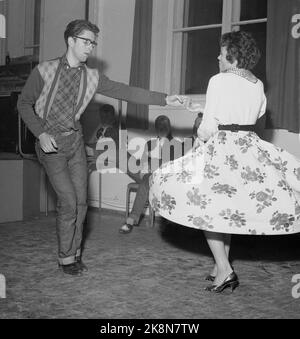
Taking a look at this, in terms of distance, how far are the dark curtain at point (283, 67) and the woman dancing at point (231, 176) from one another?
131 centimetres

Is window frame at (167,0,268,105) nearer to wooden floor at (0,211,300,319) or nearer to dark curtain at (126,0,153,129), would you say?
dark curtain at (126,0,153,129)

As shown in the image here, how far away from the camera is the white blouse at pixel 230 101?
239cm

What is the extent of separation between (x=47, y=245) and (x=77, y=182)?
39.7 inches

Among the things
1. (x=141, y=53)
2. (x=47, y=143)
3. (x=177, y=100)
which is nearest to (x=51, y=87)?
(x=47, y=143)

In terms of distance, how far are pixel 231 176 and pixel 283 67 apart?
1.83m

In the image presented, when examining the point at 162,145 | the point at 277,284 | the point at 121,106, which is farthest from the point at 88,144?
the point at 277,284

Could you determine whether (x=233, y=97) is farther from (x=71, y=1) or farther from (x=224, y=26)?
(x=71, y=1)

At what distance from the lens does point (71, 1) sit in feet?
17.8

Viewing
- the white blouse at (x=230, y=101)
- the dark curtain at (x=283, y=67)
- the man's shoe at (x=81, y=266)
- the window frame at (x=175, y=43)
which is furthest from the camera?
the window frame at (x=175, y=43)

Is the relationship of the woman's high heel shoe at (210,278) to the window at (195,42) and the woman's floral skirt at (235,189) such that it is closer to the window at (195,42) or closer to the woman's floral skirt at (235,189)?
the woman's floral skirt at (235,189)

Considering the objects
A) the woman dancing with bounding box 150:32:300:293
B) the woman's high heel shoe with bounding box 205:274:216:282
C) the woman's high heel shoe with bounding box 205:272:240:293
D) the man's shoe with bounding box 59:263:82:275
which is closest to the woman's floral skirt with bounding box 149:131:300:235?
the woman dancing with bounding box 150:32:300:293

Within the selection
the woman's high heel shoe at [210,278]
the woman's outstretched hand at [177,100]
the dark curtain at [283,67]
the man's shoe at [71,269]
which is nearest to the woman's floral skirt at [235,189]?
the woman's outstretched hand at [177,100]

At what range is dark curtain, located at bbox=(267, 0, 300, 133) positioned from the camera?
3.72m

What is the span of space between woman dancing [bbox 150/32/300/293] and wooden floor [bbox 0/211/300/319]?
0.24 metres
